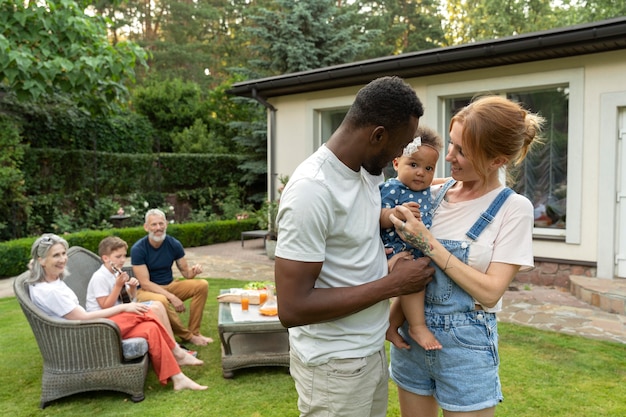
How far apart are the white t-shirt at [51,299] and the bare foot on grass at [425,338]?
291 cm

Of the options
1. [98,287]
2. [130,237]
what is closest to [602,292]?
[98,287]

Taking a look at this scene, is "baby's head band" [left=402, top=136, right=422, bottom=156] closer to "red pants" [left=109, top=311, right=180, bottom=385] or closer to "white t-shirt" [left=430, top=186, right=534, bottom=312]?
"white t-shirt" [left=430, top=186, right=534, bottom=312]

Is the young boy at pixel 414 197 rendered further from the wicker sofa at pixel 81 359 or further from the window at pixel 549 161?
the window at pixel 549 161

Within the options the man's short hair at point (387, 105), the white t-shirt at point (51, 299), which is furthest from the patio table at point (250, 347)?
the man's short hair at point (387, 105)

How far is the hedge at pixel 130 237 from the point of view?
28.2 ft

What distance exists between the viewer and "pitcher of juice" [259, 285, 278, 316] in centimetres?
436

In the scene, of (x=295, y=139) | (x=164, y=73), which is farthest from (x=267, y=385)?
(x=164, y=73)

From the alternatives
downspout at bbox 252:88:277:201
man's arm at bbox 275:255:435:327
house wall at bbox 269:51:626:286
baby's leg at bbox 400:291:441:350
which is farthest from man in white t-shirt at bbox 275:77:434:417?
downspout at bbox 252:88:277:201

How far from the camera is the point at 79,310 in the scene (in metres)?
3.79

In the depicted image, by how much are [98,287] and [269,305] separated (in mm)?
1458

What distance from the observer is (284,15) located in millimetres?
15031

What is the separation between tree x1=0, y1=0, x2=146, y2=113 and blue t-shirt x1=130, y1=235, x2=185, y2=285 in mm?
4786

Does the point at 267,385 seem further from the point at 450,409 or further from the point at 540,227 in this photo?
the point at 540,227

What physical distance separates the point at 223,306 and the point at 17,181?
7.27m
